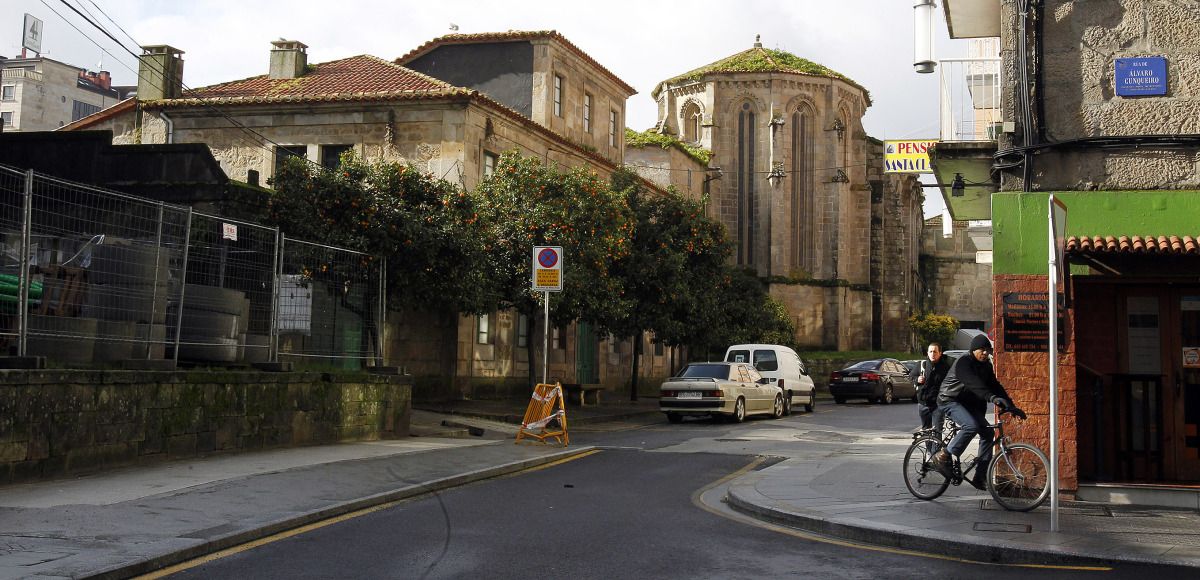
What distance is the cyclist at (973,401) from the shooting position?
1106 cm

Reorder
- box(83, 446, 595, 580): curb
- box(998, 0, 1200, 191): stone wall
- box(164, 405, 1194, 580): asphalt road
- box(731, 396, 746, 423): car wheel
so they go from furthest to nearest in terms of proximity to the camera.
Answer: box(731, 396, 746, 423): car wheel
box(998, 0, 1200, 191): stone wall
box(164, 405, 1194, 580): asphalt road
box(83, 446, 595, 580): curb

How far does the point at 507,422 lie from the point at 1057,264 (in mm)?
15491

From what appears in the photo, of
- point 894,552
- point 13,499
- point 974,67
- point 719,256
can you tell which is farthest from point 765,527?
point 719,256

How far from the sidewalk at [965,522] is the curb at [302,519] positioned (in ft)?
9.55

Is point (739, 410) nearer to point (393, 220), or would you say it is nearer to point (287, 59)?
point (393, 220)

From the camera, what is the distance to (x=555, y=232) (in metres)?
25.9

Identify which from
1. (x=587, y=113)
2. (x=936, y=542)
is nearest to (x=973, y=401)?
(x=936, y=542)

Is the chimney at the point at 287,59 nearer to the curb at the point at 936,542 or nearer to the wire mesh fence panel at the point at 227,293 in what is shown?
the wire mesh fence panel at the point at 227,293

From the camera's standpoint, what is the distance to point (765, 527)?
32.6ft

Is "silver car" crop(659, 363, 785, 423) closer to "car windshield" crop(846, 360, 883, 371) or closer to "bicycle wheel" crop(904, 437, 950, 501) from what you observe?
"car windshield" crop(846, 360, 883, 371)

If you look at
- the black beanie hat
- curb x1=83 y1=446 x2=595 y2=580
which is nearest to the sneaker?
the black beanie hat

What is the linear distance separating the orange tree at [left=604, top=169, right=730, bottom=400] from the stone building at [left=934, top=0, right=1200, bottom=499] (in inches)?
706

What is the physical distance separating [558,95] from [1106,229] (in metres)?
27.4

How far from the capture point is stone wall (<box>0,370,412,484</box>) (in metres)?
10.4
